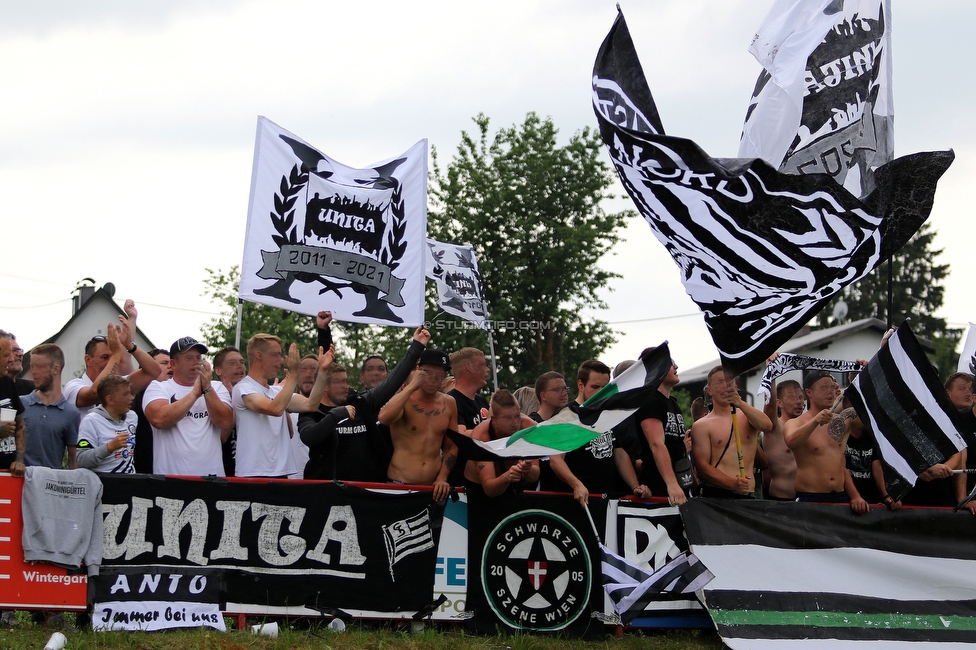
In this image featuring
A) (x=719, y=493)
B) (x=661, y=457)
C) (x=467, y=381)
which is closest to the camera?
(x=661, y=457)

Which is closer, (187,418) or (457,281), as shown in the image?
(187,418)

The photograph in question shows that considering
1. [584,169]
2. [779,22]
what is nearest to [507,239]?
[584,169]

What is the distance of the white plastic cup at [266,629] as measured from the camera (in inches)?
277

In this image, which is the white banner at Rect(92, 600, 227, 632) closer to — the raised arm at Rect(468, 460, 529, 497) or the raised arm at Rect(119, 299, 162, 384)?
the raised arm at Rect(119, 299, 162, 384)

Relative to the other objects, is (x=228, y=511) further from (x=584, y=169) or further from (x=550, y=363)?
(x=584, y=169)

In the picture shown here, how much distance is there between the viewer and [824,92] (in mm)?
8359

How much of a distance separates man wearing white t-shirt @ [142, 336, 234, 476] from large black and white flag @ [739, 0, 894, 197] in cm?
488

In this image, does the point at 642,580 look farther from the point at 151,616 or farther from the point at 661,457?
the point at 151,616

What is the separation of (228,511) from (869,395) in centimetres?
525

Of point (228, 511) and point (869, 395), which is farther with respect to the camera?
point (869, 395)

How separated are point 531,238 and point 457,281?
19.5 m

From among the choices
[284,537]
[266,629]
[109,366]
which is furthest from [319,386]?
[266,629]

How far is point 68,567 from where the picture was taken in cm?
691

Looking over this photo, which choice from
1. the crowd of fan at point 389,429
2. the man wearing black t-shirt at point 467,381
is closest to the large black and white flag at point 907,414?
the crowd of fan at point 389,429
